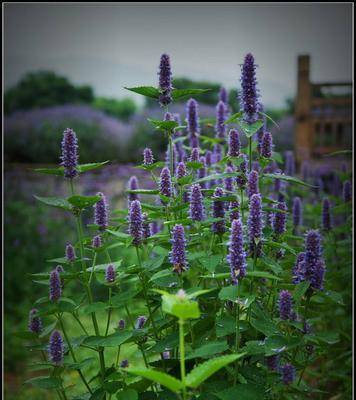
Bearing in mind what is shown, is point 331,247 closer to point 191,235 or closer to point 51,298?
point 191,235

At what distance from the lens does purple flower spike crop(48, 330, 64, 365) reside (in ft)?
6.29

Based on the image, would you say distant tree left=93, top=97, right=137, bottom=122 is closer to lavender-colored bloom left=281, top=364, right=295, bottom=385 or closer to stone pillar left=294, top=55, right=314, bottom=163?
stone pillar left=294, top=55, right=314, bottom=163

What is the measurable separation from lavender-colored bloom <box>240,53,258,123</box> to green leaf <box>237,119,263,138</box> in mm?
39

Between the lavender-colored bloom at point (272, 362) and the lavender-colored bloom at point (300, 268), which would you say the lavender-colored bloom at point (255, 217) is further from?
the lavender-colored bloom at point (272, 362)

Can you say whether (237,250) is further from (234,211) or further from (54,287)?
(54,287)

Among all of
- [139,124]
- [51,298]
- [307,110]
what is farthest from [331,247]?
[139,124]

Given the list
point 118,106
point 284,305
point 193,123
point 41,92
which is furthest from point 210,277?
point 118,106

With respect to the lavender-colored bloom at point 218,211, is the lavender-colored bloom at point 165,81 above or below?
above

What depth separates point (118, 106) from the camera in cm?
1002

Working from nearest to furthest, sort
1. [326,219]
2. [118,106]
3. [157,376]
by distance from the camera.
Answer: [157,376]
[326,219]
[118,106]

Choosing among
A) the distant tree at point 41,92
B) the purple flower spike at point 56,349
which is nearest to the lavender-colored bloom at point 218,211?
the purple flower spike at point 56,349

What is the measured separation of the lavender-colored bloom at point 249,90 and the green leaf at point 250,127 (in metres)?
0.04

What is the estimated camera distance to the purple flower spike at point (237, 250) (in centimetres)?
151

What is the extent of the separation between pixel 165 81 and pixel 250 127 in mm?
347
